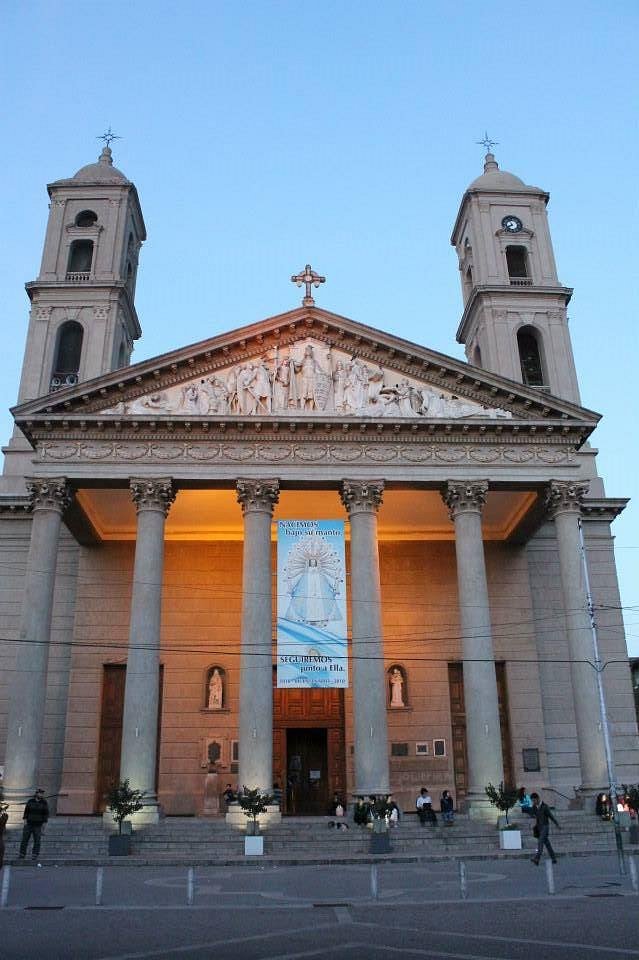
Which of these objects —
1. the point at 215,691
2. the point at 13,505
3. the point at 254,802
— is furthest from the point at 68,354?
the point at 254,802

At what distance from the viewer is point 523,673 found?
97.3ft

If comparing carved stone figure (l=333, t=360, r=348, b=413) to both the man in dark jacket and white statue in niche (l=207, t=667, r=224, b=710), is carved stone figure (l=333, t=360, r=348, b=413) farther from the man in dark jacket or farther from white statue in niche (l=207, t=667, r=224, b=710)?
the man in dark jacket

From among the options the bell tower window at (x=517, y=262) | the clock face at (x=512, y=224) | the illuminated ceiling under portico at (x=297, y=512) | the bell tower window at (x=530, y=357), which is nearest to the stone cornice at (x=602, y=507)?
the illuminated ceiling under portico at (x=297, y=512)

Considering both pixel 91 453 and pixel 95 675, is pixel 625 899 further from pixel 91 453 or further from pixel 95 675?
pixel 95 675

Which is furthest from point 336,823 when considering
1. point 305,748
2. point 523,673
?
point 523,673

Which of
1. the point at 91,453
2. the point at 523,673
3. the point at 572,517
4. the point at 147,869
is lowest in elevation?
the point at 147,869

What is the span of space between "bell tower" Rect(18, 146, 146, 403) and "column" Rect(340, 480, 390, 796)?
1351 centimetres

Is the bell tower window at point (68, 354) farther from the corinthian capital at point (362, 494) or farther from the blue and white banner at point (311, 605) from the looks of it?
the blue and white banner at point (311, 605)

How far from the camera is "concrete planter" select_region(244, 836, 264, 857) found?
64.0 feet

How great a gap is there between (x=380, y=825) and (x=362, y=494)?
31.6 ft

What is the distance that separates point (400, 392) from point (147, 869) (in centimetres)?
1579

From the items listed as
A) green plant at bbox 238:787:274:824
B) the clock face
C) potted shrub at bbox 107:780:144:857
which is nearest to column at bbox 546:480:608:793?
green plant at bbox 238:787:274:824

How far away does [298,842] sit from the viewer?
2069 cm

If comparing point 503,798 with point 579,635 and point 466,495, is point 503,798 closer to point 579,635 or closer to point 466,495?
point 579,635
